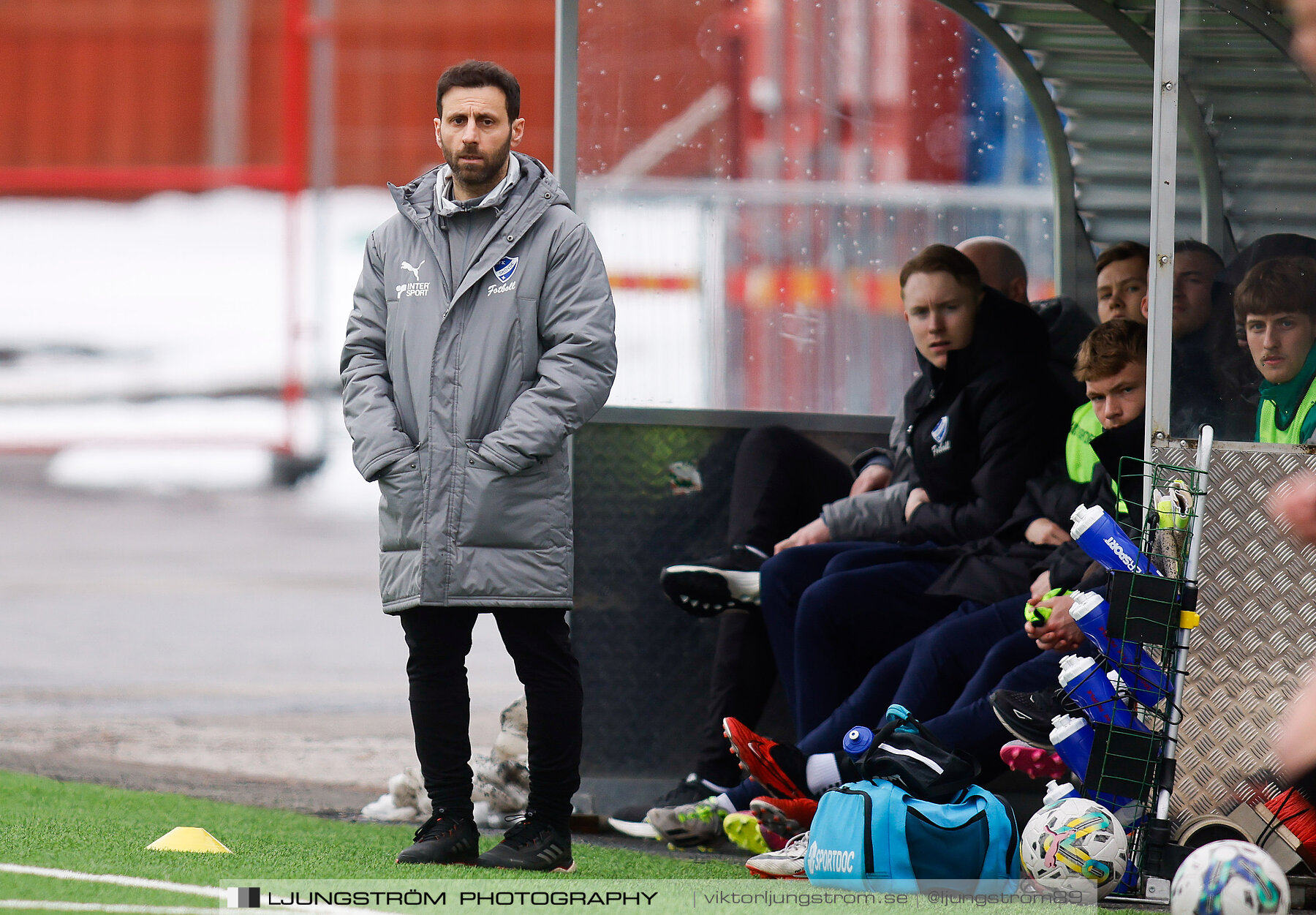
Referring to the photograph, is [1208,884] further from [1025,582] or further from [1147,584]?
[1025,582]

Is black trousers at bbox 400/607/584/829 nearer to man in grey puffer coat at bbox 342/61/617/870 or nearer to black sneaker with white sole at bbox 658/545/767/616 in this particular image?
man in grey puffer coat at bbox 342/61/617/870

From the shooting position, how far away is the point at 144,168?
19.5m

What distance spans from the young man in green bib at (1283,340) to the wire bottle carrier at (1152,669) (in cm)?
25

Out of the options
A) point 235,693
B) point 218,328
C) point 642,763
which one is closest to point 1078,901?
point 642,763

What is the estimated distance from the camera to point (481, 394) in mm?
4188

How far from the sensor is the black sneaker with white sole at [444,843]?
4.19 meters

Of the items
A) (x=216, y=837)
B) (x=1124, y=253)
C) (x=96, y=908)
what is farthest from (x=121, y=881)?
(x=1124, y=253)

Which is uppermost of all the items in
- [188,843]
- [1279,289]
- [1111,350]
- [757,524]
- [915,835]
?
[1279,289]

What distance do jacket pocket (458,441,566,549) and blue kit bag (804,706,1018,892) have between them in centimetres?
93

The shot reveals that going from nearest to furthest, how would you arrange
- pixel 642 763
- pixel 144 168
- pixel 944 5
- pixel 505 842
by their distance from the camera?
pixel 505 842, pixel 642 763, pixel 944 5, pixel 144 168

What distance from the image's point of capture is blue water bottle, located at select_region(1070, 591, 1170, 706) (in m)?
4.02

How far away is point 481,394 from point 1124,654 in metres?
1.62

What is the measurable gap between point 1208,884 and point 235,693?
502cm

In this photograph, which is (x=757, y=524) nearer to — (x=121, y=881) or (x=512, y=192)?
(x=512, y=192)
